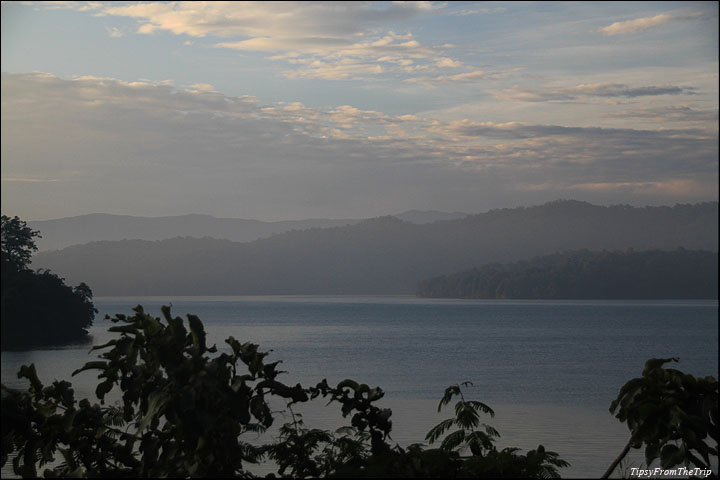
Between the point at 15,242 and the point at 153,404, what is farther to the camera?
the point at 15,242

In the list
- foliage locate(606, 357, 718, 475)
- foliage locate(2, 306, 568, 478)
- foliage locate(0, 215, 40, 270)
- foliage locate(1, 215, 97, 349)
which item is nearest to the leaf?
foliage locate(2, 306, 568, 478)

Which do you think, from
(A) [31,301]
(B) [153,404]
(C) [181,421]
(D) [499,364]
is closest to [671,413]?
(C) [181,421]

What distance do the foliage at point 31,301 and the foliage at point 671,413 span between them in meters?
93.7

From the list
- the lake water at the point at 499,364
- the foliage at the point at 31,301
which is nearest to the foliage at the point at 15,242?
the foliage at the point at 31,301

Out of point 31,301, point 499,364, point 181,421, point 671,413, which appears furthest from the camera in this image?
point 31,301

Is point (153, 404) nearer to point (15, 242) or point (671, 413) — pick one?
point (671, 413)

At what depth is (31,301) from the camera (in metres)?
94.6

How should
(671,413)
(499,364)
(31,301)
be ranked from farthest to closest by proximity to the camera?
(31,301) → (499,364) → (671,413)

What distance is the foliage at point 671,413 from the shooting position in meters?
4.58

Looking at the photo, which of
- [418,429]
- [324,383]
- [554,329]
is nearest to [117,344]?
[324,383]

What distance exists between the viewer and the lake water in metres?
40.5

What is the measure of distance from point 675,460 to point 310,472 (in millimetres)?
2312

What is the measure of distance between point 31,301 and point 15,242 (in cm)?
986

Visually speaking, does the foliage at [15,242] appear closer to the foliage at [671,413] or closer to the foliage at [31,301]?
the foliage at [31,301]
